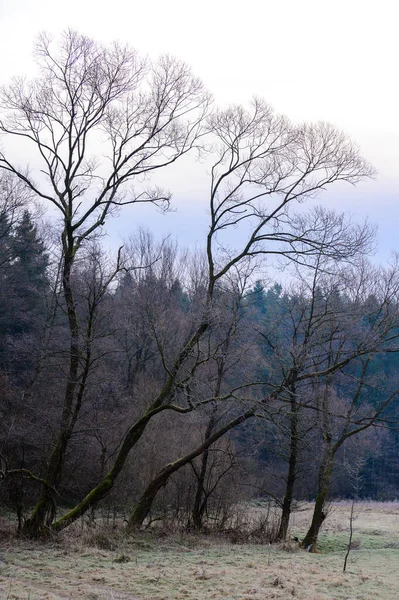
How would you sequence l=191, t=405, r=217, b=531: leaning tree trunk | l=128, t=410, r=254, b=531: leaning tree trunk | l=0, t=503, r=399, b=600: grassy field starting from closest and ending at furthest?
l=0, t=503, r=399, b=600: grassy field < l=128, t=410, r=254, b=531: leaning tree trunk < l=191, t=405, r=217, b=531: leaning tree trunk

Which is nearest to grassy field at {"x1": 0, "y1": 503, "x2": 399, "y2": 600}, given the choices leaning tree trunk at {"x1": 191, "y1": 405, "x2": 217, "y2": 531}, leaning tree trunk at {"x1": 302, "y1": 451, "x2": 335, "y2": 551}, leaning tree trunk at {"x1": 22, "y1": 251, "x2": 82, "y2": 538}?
leaning tree trunk at {"x1": 302, "y1": 451, "x2": 335, "y2": 551}

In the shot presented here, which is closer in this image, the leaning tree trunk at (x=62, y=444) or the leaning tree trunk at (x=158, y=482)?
the leaning tree trunk at (x=62, y=444)

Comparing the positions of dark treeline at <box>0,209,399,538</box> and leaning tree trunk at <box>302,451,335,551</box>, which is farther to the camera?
leaning tree trunk at <box>302,451,335,551</box>

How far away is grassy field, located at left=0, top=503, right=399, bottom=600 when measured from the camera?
8.91 meters

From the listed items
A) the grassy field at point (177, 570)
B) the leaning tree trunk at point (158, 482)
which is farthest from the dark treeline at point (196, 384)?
the grassy field at point (177, 570)

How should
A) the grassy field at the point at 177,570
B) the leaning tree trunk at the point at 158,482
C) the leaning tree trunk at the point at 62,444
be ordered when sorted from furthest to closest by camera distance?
1. the leaning tree trunk at the point at 158,482
2. the leaning tree trunk at the point at 62,444
3. the grassy field at the point at 177,570

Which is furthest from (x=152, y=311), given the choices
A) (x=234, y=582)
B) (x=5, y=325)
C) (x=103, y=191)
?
(x=5, y=325)

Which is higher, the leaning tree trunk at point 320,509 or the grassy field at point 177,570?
the leaning tree trunk at point 320,509

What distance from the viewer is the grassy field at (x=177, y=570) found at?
8906 mm

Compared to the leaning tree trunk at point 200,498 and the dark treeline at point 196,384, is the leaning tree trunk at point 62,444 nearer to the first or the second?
the dark treeline at point 196,384

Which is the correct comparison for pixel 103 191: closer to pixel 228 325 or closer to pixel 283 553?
pixel 228 325

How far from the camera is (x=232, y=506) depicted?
815 inches

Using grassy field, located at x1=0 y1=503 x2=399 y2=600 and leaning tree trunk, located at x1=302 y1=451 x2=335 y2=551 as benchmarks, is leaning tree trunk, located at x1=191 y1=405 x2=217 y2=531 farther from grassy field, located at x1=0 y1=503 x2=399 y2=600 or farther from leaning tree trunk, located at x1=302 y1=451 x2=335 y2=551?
leaning tree trunk, located at x1=302 y1=451 x2=335 y2=551

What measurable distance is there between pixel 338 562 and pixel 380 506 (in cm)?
2244
